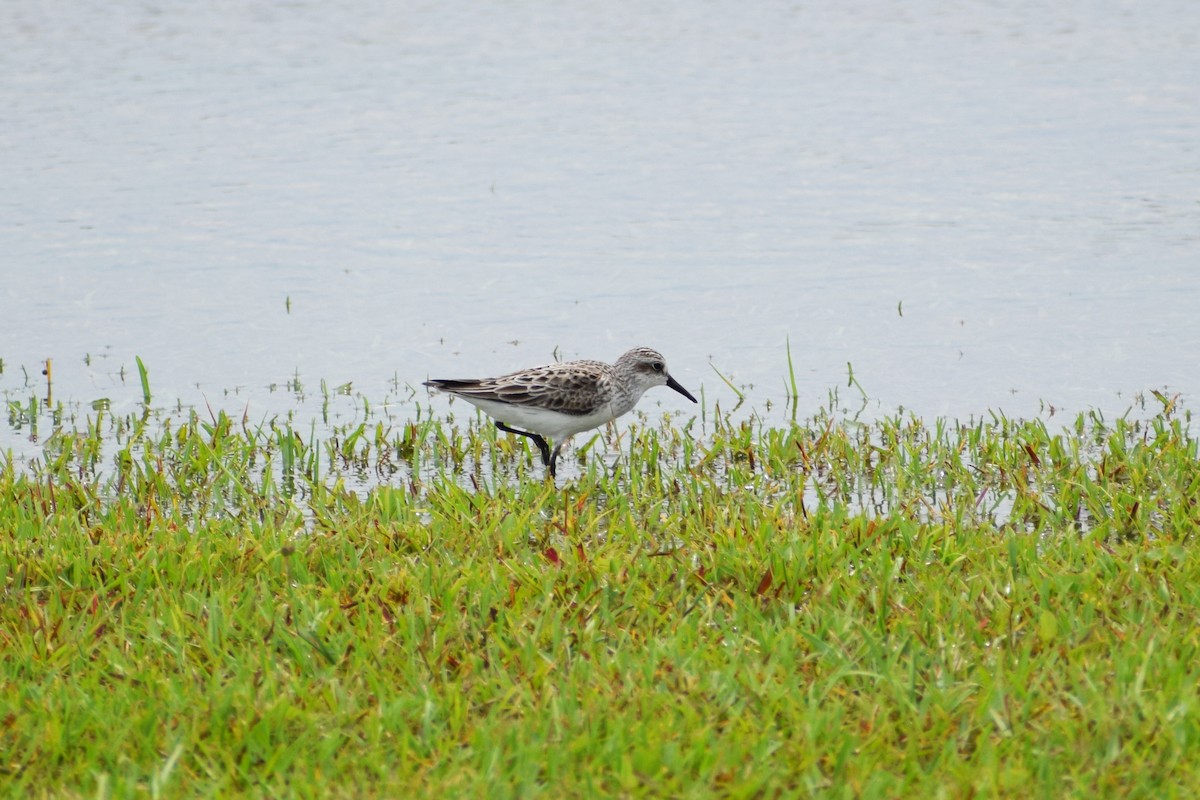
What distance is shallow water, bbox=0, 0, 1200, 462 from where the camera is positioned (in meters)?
11.0

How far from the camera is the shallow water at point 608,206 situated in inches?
433

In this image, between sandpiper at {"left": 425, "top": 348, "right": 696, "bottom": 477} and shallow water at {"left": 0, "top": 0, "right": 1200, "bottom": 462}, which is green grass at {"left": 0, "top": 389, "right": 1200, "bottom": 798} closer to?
sandpiper at {"left": 425, "top": 348, "right": 696, "bottom": 477}

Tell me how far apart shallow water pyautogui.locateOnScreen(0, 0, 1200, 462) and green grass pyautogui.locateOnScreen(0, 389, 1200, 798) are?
2.02 meters

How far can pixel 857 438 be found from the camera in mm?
8969

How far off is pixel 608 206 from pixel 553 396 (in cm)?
667

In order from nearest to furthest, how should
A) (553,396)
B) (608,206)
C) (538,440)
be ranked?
(553,396), (538,440), (608,206)

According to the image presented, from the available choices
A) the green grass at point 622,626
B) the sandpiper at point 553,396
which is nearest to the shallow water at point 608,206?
the sandpiper at point 553,396

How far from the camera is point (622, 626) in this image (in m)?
5.89

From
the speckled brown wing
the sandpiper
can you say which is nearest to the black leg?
the sandpiper

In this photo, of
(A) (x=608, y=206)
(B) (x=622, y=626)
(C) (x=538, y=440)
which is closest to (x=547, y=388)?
(C) (x=538, y=440)

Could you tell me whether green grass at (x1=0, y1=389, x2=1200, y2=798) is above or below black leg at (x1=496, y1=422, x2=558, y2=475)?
below

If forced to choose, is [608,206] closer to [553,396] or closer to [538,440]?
[538,440]

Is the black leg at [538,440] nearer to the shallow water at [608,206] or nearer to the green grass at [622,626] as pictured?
the green grass at [622,626]

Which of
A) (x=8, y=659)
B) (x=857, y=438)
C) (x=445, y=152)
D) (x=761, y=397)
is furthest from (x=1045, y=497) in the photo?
(x=445, y=152)
